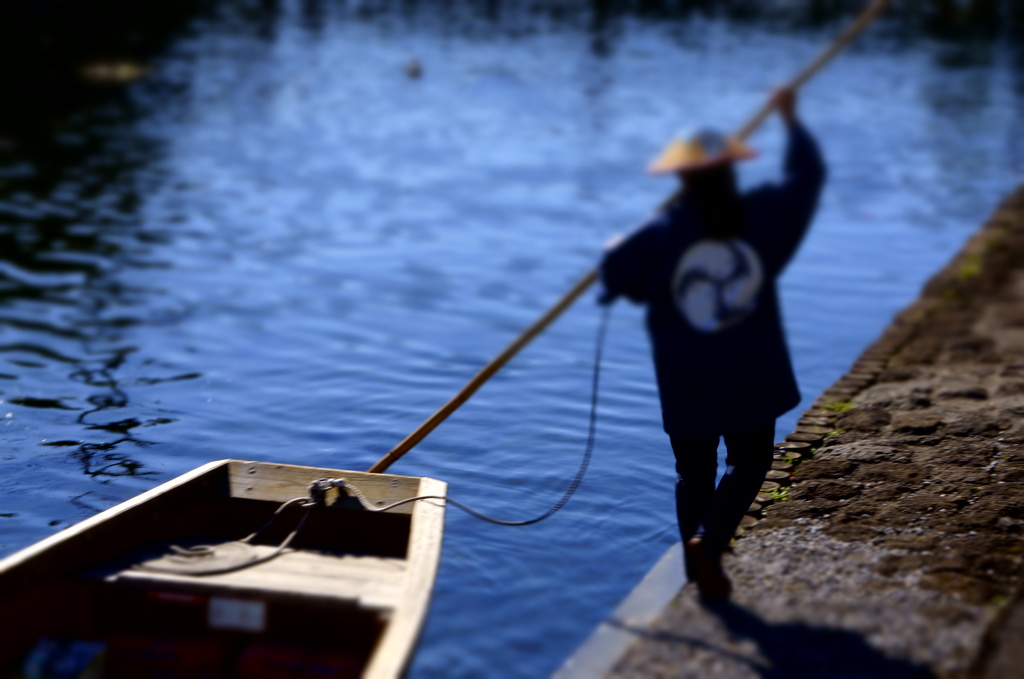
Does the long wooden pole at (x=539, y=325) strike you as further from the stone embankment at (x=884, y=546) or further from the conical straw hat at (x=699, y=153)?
the stone embankment at (x=884, y=546)

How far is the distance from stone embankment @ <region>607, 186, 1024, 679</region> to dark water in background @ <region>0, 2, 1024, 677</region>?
664 mm

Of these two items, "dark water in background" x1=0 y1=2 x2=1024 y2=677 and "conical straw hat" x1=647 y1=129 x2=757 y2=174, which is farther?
"dark water in background" x1=0 y1=2 x2=1024 y2=677

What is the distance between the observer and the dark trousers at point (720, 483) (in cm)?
508

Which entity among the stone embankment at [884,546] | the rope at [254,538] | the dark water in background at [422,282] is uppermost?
the rope at [254,538]

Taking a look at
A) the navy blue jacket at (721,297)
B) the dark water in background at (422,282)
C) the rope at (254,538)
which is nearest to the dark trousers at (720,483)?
the navy blue jacket at (721,297)

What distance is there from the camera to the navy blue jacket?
4609mm

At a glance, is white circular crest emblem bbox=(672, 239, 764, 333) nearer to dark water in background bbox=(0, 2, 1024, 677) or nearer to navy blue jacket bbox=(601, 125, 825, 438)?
navy blue jacket bbox=(601, 125, 825, 438)

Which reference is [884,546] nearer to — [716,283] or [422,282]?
[716,283]

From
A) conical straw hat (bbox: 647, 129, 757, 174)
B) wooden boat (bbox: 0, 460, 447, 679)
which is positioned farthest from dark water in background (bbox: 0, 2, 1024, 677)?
conical straw hat (bbox: 647, 129, 757, 174)

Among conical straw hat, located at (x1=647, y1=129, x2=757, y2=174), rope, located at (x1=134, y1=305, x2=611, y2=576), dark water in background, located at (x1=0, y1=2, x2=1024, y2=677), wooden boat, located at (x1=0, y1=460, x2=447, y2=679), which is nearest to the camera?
wooden boat, located at (x1=0, y1=460, x2=447, y2=679)

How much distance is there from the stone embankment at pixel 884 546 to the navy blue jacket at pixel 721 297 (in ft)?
2.79

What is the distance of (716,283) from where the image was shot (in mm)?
4633

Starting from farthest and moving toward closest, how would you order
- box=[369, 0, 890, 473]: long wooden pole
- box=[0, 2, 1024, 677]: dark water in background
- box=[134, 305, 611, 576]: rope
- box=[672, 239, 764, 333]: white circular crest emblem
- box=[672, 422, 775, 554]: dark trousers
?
box=[0, 2, 1024, 677]: dark water in background
box=[369, 0, 890, 473]: long wooden pole
box=[672, 422, 775, 554]: dark trousers
box=[134, 305, 611, 576]: rope
box=[672, 239, 764, 333]: white circular crest emblem

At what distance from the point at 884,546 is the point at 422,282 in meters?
8.20
